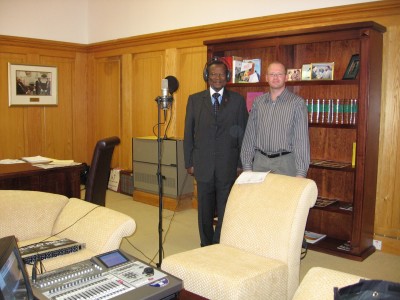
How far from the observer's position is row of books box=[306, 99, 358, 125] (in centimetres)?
375

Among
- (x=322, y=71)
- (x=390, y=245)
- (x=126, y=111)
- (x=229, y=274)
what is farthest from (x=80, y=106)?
(x=229, y=274)

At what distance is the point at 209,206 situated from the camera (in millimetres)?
3670

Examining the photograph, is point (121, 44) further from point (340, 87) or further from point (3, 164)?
point (340, 87)

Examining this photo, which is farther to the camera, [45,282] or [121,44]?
[121,44]

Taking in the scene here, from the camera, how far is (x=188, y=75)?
5406 millimetres

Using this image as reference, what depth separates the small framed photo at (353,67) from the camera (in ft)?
11.9

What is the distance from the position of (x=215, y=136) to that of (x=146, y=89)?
2.77m

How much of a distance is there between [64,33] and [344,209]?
5098mm

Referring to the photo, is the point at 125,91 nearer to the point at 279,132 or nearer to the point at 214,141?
the point at 214,141

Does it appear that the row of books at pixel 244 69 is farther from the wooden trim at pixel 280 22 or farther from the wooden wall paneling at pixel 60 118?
the wooden wall paneling at pixel 60 118

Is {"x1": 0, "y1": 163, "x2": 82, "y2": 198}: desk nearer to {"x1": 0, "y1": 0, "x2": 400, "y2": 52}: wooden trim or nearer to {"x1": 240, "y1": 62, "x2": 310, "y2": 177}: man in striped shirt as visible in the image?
{"x1": 240, "y1": 62, "x2": 310, "y2": 177}: man in striped shirt

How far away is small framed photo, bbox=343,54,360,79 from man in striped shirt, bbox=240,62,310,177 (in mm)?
624

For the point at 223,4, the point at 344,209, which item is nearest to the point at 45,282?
the point at 344,209

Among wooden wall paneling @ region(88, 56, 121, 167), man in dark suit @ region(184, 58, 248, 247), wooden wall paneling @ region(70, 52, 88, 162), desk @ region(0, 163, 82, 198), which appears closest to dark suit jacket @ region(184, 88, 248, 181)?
man in dark suit @ region(184, 58, 248, 247)
